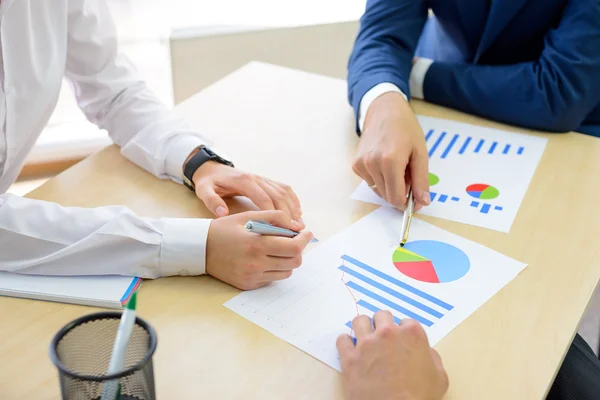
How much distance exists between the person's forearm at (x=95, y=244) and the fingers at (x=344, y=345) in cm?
23

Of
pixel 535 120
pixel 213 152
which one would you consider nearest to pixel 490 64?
pixel 535 120

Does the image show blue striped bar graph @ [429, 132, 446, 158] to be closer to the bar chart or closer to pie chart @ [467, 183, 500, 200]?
the bar chart

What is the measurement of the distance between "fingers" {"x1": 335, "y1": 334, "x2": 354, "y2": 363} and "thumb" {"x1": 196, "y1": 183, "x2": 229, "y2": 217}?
0.32m

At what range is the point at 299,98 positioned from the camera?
1434 millimetres

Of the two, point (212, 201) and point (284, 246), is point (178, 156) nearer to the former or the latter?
point (212, 201)

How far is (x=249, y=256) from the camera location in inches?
34.4

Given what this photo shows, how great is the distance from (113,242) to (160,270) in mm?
74

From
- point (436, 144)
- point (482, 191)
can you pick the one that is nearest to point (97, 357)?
point (482, 191)

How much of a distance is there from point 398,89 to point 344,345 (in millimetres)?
695

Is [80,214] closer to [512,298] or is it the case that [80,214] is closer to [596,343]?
[512,298]

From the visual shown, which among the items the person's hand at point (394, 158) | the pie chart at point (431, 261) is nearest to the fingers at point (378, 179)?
the person's hand at point (394, 158)

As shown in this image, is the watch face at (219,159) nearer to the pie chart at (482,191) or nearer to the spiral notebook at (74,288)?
the spiral notebook at (74,288)

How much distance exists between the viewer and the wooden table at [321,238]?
740 mm

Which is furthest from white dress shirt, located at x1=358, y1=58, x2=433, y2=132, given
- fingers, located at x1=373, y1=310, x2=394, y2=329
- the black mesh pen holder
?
the black mesh pen holder
